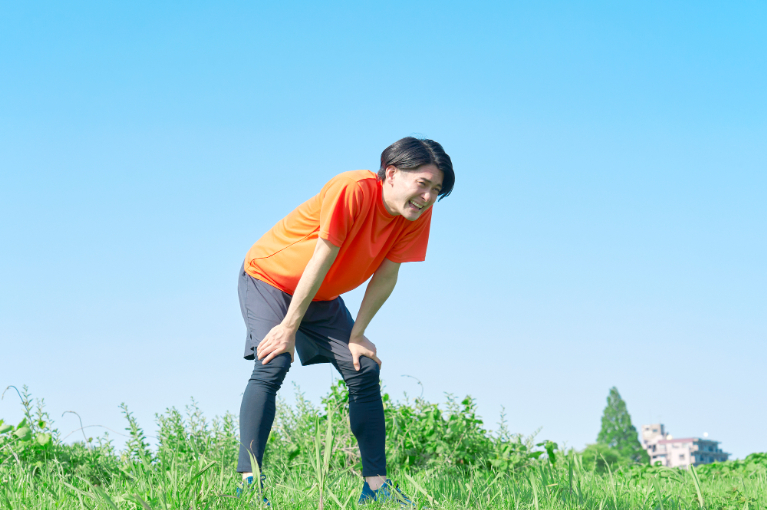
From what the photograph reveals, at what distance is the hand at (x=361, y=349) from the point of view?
3.46m

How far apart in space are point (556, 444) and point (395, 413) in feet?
4.88

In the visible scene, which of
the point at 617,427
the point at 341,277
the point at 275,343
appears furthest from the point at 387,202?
the point at 617,427

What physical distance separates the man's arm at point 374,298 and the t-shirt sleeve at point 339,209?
0.48 m

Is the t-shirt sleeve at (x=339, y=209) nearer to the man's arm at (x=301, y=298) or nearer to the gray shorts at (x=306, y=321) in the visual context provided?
the man's arm at (x=301, y=298)

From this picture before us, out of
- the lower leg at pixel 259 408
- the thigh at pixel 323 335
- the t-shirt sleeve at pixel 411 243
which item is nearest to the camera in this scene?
the lower leg at pixel 259 408

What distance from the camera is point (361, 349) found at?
11.5 feet

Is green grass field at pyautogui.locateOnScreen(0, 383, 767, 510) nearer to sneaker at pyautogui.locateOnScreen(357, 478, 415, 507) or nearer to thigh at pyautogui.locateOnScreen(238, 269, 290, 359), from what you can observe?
sneaker at pyautogui.locateOnScreen(357, 478, 415, 507)

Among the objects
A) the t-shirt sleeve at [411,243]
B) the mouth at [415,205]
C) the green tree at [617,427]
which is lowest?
the green tree at [617,427]

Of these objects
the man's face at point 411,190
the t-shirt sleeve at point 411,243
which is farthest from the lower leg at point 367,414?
the man's face at point 411,190

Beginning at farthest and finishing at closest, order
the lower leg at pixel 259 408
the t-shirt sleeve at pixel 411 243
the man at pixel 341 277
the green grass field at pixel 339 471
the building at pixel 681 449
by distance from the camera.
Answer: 1. the building at pixel 681 449
2. the t-shirt sleeve at pixel 411 243
3. the man at pixel 341 277
4. the lower leg at pixel 259 408
5. the green grass field at pixel 339 471

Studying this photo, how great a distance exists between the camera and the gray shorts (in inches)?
136

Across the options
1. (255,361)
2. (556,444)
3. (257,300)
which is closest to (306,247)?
(257,300)

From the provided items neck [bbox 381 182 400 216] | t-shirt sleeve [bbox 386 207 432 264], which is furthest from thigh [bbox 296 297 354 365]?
neck [bbox 381 182 400 216]

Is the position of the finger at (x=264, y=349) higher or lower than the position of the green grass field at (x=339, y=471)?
higher
